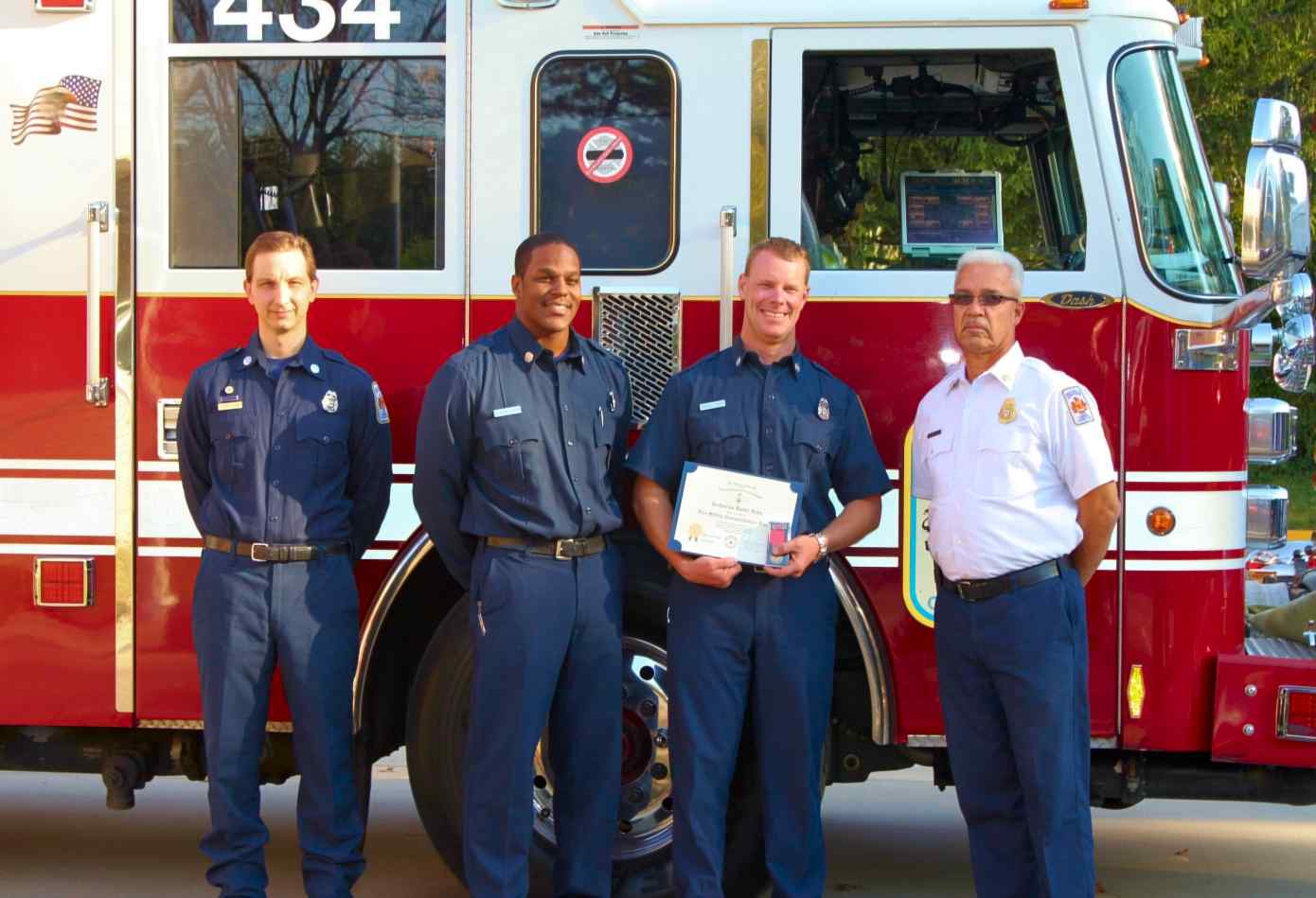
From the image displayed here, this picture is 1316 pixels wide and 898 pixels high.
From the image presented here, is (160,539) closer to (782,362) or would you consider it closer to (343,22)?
(343,22)

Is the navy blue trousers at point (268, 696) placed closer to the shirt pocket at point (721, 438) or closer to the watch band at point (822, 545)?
the shirt pocket at point (721, 438)

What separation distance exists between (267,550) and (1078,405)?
2.29 m

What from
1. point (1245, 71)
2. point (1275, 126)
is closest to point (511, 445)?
point (1275, 126)

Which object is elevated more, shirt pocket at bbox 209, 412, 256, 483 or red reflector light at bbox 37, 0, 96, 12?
red reflector light at bbox 37, 0, 96, 12

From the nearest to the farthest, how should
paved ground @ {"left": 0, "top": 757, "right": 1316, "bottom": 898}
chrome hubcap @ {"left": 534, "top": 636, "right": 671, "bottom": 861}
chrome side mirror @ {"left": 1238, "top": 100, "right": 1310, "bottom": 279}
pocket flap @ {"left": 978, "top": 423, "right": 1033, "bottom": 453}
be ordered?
1. chrome side mirror @ {"left": 1238, "top": 100, "right": 1310, "bottom": 279}
2. pocket flap @ {"left": 978, "top": 423, "right": 1033, "bottom": 453}
3. chrome hubcap @ {"left": 534, "top": 636, "right": 671, "bottom": 861}
4. paved ground @ {"left": 0, "top": 757, "right": 1316, "bottom": 898}

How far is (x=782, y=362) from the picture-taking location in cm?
453

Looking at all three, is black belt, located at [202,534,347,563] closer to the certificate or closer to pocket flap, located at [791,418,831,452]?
the certificate

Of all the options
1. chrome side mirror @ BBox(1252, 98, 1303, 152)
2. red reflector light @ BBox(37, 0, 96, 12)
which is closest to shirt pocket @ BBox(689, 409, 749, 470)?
chrome side mirror @ BBox(1252, 98, 1303, 152)

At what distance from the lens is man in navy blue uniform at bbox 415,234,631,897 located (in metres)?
4.44

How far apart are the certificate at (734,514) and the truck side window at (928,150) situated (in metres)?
0.78

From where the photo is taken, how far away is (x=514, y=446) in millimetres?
4438

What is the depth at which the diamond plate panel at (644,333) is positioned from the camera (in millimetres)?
4801

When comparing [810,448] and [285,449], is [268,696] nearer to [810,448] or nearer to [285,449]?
[285,449]

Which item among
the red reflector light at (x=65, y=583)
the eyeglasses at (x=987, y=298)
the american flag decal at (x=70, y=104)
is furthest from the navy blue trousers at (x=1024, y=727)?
the american flag decal at (x=70, y=104)
